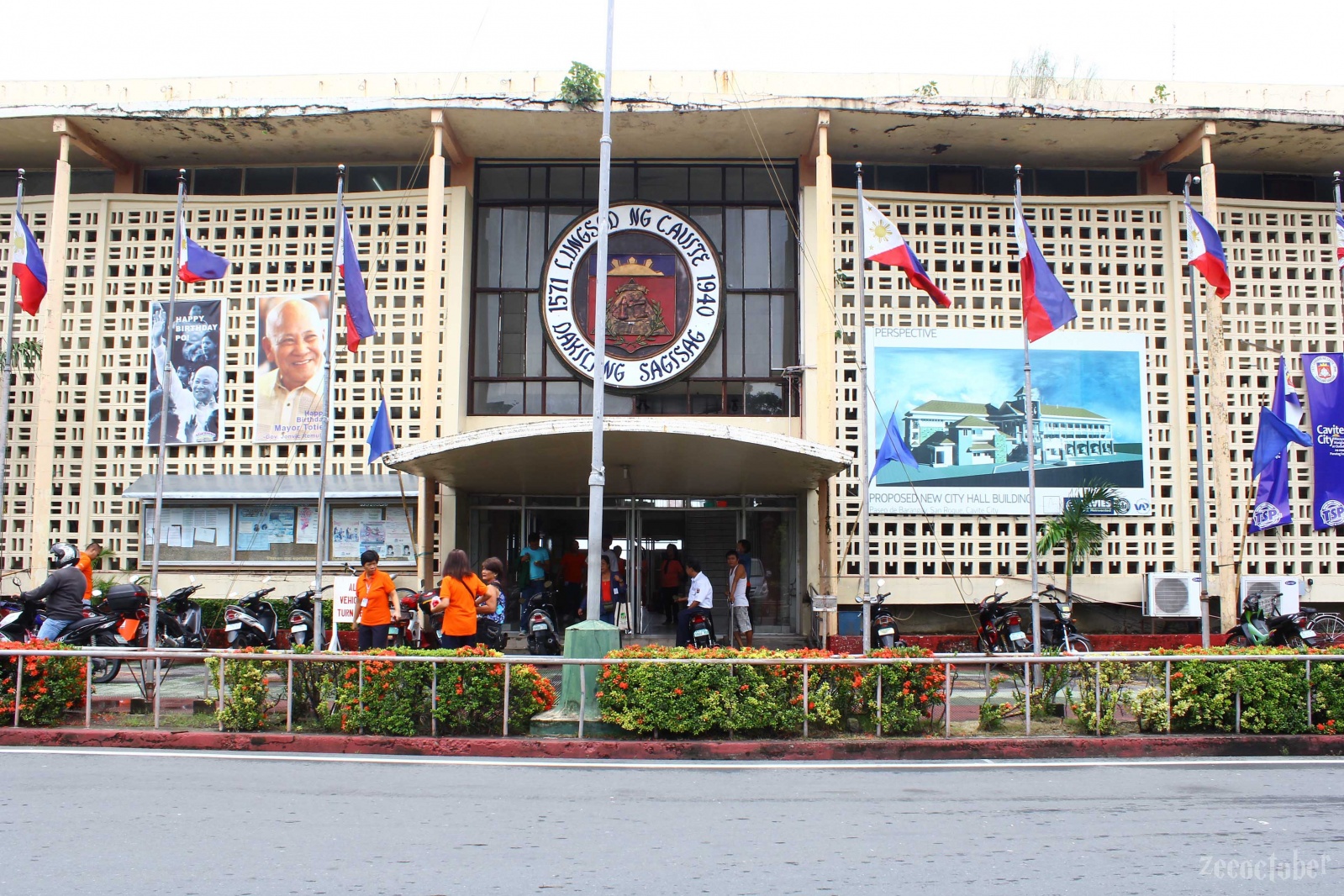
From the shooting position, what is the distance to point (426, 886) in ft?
17.2

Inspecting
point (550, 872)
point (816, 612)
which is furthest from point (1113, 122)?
point (550, 872)

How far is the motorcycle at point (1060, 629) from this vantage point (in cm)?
1491

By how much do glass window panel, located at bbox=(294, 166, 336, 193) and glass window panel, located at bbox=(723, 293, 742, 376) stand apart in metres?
7.18

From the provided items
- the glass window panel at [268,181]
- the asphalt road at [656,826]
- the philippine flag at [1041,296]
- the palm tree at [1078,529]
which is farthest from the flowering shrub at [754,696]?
the glass window panel at [268,181]

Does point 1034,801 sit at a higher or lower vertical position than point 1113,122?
lower

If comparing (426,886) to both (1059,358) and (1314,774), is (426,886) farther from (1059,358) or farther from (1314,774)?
(1059,358)

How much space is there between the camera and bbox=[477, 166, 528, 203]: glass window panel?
18.2m

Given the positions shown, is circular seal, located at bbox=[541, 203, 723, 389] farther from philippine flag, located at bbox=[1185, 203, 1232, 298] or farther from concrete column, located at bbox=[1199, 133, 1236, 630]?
concrete column, located at bbox=[1199, 133, 1236, 630]

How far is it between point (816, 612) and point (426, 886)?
1200 centimetres

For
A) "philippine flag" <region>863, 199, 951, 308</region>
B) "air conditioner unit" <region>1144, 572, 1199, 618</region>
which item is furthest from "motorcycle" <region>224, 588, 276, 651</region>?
"air conditioner unit" <region>1144, 572, 1199, 618</region>

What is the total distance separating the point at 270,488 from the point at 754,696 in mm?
10652

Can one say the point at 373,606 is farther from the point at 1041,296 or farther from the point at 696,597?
the point at 1041,296

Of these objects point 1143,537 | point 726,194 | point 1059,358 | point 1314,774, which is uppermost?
point 726,194

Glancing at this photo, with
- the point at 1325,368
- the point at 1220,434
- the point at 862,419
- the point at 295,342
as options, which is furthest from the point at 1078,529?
the point at 295,342
